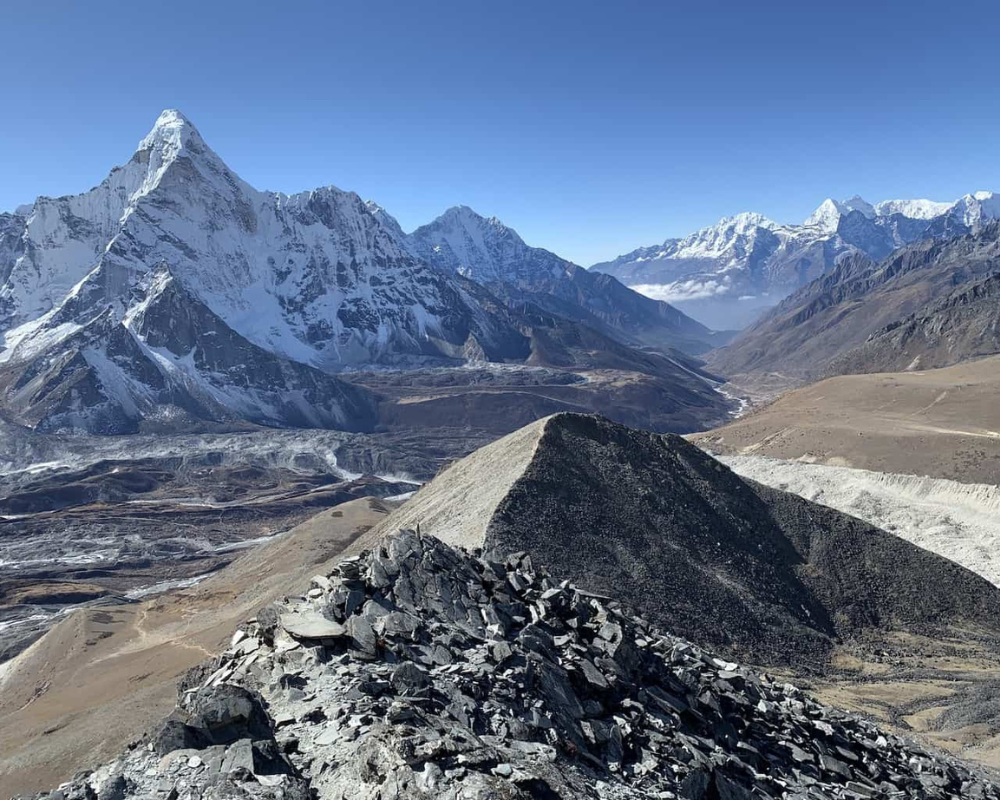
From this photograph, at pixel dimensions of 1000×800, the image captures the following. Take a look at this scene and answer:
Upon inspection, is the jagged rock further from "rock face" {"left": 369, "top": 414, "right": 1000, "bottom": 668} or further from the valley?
"rock face" {"left": 369, "top": 414, "right": 1000, "bottom": 668}

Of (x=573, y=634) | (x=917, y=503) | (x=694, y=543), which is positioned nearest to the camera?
(x=573, y=634)

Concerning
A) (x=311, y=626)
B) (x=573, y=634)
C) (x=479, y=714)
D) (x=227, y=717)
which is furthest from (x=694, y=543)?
(x=227, y=717)

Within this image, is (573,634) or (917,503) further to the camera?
(917,503)

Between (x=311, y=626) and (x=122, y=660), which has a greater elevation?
(x=311, y=626)

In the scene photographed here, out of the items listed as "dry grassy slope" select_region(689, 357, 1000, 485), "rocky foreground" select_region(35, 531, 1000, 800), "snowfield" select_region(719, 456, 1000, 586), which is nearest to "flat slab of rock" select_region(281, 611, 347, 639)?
"rocky foreground" select_region(35, 531, 1000, 800)

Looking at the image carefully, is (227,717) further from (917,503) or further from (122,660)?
(917,503)

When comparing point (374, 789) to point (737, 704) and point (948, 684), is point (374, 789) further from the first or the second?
point (948, 684)

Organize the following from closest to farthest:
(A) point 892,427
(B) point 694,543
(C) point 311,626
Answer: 1. (C) point 311,626
2. (B) point 694,543
3. (A) point 892,427

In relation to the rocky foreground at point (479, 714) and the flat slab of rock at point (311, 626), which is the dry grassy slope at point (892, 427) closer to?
the rocky foreground at point (479, 714)
